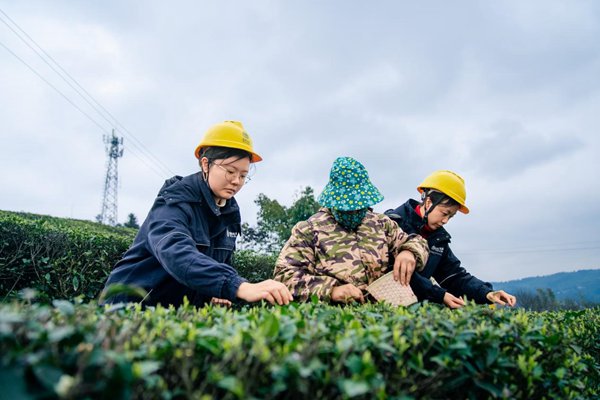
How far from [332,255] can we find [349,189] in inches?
20.3

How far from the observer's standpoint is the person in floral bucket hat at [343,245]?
313 cm

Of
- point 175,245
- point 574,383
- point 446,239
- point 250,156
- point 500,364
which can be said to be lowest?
point 574,383

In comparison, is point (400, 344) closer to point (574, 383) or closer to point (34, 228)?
point (574, 383)

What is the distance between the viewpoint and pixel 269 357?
1168 millimetres

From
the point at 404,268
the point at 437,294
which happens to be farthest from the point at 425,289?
the point at 404,268

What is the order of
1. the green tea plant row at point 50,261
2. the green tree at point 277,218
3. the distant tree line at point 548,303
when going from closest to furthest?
the distant tree line at point 548,303
the green tea plant row at point 50,261
the green tree at point 277,218

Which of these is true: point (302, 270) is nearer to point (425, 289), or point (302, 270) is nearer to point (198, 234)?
point (198, 234)

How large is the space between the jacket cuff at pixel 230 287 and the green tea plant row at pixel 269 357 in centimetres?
41

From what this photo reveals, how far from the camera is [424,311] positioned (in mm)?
1980

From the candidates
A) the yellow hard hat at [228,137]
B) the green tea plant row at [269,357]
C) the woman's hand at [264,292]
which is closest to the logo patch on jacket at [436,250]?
the yellow hard hat at [228,137]

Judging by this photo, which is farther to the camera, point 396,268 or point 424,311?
point 396,268

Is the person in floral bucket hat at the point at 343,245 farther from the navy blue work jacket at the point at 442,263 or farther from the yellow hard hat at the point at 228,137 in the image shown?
the navy blue work jacket at the point at 442,263

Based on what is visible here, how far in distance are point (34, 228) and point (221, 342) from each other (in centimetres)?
629

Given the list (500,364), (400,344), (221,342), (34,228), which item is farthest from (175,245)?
(34,228)
